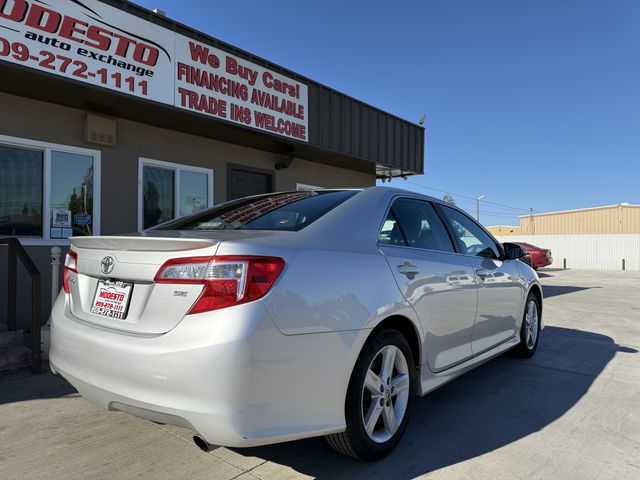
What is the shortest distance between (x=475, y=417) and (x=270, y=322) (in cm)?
217

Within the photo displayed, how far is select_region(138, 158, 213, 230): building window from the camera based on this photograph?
705 centimetres

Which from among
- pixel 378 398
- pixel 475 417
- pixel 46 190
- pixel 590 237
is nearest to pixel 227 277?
pixel 378 398

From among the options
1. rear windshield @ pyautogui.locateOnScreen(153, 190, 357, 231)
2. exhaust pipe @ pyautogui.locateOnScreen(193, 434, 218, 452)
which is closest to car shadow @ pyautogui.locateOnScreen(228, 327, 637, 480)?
exhaust pipe @ pyautogui.locateOnScreen(193, 434, 218, 452)

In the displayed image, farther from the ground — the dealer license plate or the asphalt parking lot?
the dealer license plate

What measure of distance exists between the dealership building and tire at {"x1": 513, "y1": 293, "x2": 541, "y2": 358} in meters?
4.61

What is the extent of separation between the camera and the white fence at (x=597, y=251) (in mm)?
29622

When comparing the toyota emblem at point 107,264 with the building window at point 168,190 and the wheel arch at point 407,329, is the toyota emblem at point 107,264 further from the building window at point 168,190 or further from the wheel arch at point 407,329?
the building window at point 168,190

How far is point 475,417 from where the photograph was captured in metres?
3.50

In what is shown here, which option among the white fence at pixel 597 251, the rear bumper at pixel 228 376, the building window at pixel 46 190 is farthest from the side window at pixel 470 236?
the white fence at pixel 597 251

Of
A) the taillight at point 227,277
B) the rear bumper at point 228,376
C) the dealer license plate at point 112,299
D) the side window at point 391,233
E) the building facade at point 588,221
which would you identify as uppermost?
the building facade at point 588,221

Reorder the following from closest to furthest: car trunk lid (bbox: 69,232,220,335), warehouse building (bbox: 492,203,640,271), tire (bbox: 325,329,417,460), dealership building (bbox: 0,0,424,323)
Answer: car trunk lid (bbox: 69,232,220,335), tire (bbox: 325,329,417,460), dealership building (bbox: 0,0,424,323), warehouse building (bbox: 492,203,640,271)

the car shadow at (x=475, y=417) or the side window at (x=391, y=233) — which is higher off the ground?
the side window at (x=391, y=233)

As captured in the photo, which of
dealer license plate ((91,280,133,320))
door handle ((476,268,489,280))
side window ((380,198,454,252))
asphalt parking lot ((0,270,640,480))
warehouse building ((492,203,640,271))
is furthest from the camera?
warehouse building ((492,203,640,271))

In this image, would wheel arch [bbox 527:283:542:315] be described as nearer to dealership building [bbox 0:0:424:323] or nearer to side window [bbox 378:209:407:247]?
side window [bbox 378:209:407:247]
